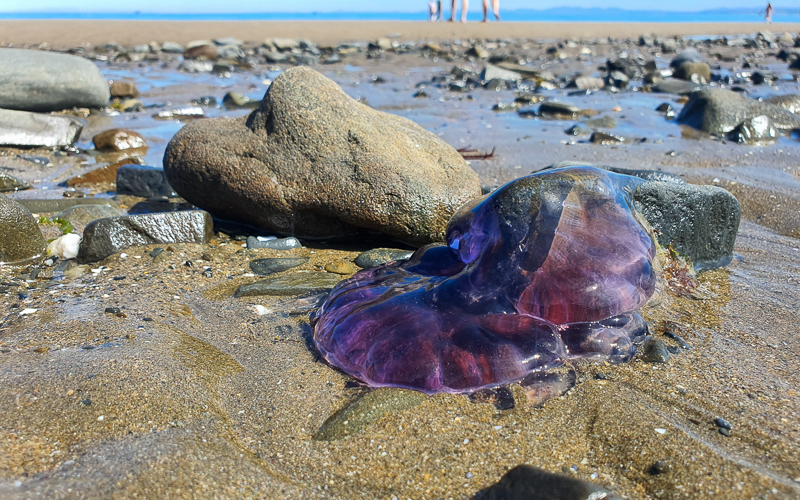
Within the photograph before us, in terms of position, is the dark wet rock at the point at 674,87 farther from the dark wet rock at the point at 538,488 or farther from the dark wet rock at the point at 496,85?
the dark wet rock at the point at 538,488

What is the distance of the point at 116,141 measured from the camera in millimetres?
5953

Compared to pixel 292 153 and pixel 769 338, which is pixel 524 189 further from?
pixel 292 153

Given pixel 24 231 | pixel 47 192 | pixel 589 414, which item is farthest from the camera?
pixel 47 192

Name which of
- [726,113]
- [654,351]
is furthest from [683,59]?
[654,351]

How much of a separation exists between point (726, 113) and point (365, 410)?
6343 millimetres

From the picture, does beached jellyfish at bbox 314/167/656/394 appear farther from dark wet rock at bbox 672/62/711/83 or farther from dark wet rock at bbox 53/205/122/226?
dark wet rock at bbox 672/62/711/83

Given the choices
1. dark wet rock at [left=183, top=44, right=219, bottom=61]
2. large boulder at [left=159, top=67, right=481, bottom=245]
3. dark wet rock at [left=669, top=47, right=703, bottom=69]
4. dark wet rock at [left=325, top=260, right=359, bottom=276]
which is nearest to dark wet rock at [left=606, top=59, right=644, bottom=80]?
dark wet rock at [left=669, top=47, right=703, bottom=69]

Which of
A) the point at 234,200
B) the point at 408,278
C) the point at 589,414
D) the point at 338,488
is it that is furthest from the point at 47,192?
the point at 589,414

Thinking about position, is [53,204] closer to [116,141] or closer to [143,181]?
[143,181]

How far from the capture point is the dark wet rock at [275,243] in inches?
142

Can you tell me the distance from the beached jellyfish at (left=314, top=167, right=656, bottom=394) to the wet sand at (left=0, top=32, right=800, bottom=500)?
0.34 ft

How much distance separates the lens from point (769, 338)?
246 centimetres

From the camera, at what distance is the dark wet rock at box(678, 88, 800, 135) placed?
262 inches

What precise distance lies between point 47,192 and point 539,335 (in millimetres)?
4132
